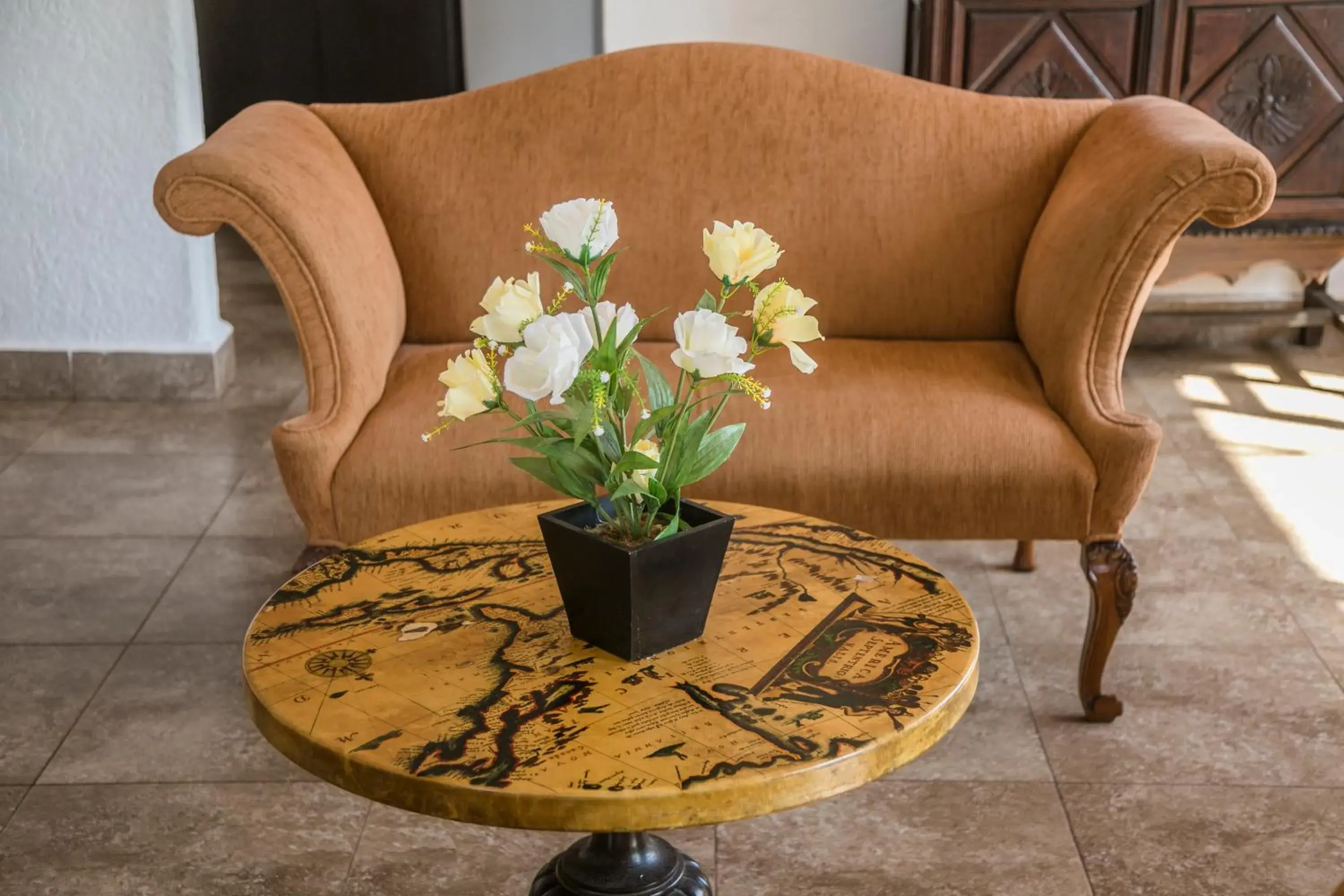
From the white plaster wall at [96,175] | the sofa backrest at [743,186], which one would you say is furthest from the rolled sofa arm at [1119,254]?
the white plaster wall at [96,175]

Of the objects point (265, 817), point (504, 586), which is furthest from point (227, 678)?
point (504, 586)

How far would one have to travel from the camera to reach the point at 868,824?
6.40 ft

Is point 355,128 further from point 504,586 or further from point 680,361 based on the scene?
point 680,361

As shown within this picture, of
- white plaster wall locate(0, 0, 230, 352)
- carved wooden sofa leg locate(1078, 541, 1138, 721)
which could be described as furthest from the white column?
carved wooden sofa leg locate(1078, 541, 1138, 721)

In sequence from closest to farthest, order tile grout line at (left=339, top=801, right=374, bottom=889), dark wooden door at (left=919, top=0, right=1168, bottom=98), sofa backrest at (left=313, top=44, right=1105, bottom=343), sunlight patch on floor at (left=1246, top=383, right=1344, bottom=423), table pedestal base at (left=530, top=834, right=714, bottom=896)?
table pedestal base at (left=530, top=834, right=714, bottom=896), tile grout line at (left=339, top=801, right=374, bottom=889), sofa backrest at (left=313, top=44, right=1105, bottom=343), dark wooden door at (left=919, top=0, right=1168, bottom=98), sunlight patch on floor at (left=1246, top=383, right=1344, bottom=423)

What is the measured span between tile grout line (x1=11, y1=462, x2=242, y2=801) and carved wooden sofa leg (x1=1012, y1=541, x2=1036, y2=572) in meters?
1.58

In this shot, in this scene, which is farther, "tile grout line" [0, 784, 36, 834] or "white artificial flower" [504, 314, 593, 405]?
"tile grout line" [0, 784, 36, 834]

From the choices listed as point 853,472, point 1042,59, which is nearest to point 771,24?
point 1042,59

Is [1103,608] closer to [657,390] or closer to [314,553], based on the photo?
[657,390]

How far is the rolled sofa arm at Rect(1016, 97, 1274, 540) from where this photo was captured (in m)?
2.09

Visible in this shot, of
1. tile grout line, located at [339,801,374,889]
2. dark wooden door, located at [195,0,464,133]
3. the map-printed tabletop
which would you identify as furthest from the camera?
dark wooden door, located at [195,0,464,133]

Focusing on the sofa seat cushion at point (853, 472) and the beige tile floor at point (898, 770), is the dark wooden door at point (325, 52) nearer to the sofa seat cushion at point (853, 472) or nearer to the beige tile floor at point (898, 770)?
the beige tile floor at point (898, 770)

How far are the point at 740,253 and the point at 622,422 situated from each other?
205 millimetres

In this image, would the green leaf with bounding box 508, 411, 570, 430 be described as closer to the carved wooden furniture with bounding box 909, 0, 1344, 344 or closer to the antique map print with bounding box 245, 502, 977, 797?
the antique map print with bounding box 245, 502, 977, 797
